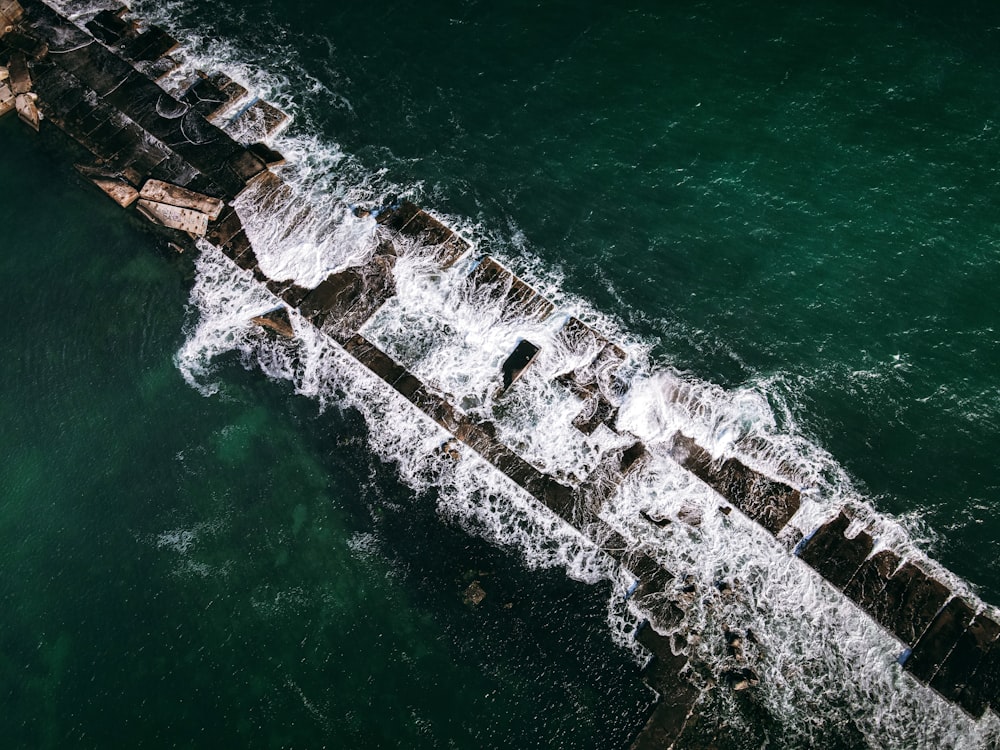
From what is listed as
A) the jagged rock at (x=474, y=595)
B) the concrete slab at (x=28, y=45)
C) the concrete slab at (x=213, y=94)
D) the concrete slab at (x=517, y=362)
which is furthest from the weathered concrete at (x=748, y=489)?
the concrete slab at (x=28, y=45)

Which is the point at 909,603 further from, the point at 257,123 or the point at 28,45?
the point at 28,45

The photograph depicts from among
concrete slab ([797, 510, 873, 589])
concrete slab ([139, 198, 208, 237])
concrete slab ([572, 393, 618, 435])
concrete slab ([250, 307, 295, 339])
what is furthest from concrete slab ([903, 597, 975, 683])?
concrete slab ([139, 198, 208, 237])

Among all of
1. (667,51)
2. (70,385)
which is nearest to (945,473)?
(667,51)

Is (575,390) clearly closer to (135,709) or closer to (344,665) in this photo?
(344,665)

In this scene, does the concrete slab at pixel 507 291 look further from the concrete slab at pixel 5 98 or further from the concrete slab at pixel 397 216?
the concrete slab at pixel 5 98

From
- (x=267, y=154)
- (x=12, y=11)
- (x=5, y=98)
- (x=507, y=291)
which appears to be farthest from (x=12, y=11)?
(x=507, y=291)

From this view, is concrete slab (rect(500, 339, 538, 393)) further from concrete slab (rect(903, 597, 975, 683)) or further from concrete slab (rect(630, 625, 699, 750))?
concrete slab (rect(903, 597, 975, 683))
